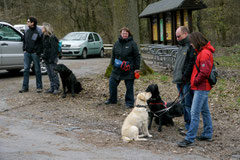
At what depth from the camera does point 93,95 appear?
9562 mm

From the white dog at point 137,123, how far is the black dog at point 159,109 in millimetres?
260

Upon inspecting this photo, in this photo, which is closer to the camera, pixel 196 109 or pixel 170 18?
pixel 196 109

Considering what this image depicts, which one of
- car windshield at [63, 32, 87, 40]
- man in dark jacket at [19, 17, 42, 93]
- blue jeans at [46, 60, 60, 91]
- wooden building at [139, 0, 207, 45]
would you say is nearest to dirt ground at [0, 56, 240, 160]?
blue jeans at [46, 60, 60, 91]

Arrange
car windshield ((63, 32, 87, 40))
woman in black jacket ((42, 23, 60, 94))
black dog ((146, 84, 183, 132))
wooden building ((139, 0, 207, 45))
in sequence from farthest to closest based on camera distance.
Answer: car windshield ((63, 32, 87, 40)) → wooden building ((139, 0, 207, 45)) → woman in black jacket ((42, 23, 60, 94)) → black dog ((146, 84, 183, 132))

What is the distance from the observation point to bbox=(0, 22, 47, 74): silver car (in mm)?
11281

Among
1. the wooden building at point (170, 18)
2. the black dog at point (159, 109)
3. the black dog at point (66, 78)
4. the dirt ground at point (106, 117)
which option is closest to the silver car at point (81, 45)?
the wooden building at point (170, 18)

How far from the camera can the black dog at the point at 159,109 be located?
20.5 ft

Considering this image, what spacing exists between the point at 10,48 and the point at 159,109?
720cm

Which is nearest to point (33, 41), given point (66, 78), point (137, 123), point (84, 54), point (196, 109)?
point (66, 78)

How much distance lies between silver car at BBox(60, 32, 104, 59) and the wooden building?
4093 millimetres

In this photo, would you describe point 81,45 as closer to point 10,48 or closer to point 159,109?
point 10,48

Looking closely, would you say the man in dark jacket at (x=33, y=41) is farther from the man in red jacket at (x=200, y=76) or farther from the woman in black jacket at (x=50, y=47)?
the man in red jacket at (x=200, y=76)

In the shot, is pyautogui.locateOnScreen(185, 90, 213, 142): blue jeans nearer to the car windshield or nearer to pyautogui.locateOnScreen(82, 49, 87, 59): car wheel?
pyautogui.locateOnScreen(82, 49, 87, 59): car wheel

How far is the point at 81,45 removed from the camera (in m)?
20.3
